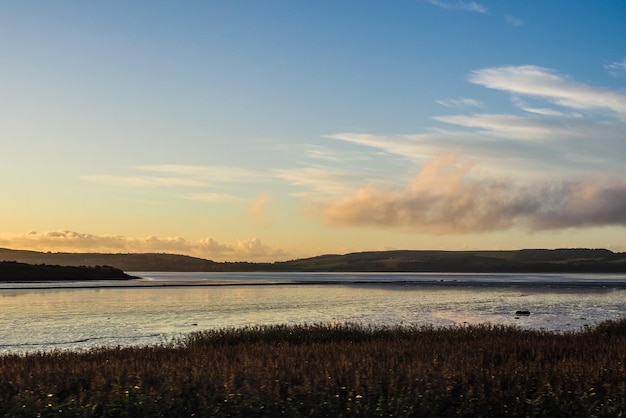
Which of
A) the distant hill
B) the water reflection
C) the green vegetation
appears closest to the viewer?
the green vegetation

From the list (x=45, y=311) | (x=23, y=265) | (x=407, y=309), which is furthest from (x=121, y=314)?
(x=23, y=265)

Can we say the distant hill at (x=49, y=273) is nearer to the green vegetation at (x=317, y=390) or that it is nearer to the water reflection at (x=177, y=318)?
the water reflection at (x=177, y=318)

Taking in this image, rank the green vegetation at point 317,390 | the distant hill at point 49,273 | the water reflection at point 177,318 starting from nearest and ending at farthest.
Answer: the green vegetation at point 317,390
the water reflection at point 177,318
the distant hill at point 49,273

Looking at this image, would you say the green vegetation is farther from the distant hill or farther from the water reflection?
the distant hill

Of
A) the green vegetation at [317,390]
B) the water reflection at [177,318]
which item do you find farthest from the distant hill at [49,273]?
the green vegetation at [317,390]

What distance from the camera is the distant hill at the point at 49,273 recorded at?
136750 millimetres

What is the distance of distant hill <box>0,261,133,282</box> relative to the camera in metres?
Answer: 137

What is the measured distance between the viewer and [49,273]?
14575cm

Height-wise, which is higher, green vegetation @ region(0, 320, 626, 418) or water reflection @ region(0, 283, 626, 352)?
green vegetation @ region(0, 320, 626, 418)

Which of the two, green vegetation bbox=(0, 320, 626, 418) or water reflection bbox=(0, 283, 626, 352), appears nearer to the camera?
green vegetation bbox=(0, 320, 626, 418)

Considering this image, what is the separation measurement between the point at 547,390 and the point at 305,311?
45230 mm

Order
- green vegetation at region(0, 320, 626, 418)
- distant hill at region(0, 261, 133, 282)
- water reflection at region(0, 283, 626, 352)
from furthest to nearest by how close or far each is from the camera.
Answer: distant hill at region(0, 261, 133, 282) → water reflection at region(0, 283, 626, 352) → green vegetation at region(0, 320, 626, 418)

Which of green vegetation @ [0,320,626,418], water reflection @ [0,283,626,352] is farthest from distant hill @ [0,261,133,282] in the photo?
green vegetation @ [0,320,626,418]

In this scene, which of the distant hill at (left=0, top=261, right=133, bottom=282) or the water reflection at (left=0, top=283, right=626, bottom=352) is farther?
the distant hill at (left=0, top=261, right=133, bottom=282)
